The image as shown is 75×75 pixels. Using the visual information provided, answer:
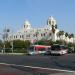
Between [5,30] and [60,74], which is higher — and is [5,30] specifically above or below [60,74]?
above

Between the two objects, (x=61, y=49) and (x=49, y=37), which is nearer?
(x=61, y=49)

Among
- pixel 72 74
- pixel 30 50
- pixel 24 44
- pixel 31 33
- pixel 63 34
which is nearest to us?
pixel 72 74

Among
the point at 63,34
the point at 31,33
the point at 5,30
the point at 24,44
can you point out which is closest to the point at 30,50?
the point at 5,30

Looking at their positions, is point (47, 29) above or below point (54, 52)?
above

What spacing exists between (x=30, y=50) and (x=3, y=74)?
58136 millimetres

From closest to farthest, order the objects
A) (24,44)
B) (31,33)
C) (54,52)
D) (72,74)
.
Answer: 1. (72,74)
2. (54,52)
3. (24,44)
4. (31,33)

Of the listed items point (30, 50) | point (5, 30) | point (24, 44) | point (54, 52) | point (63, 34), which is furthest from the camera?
point (63, 34)

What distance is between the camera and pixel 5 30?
4075 inches

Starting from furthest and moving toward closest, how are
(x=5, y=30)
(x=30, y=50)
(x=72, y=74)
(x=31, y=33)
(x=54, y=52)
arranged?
1. (x=31, y=33)
2. (x=5, y=30)
3. (x=30, y=50)
4. (x=54, y=52)
5. (x=72, y=74)

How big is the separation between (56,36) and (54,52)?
125 meters

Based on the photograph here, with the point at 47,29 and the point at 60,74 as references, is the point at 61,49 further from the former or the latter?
the point at 47,29

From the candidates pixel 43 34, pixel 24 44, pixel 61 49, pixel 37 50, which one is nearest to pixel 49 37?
pixel 43 34

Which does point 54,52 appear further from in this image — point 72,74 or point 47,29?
point 47,29

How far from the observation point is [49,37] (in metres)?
192
